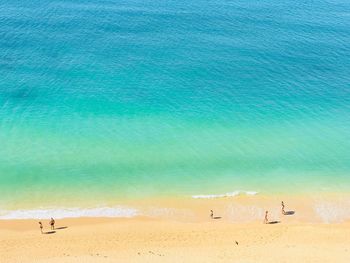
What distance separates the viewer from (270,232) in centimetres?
3744

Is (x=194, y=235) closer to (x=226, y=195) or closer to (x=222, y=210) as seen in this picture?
(x=222, y=210)

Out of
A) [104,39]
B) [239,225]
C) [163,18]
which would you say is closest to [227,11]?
[163,18]

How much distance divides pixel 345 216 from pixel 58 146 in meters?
32.4

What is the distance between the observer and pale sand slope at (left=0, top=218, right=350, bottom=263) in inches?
1297

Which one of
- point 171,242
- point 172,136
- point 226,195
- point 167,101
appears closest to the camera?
point 171,242

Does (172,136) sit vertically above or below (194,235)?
above

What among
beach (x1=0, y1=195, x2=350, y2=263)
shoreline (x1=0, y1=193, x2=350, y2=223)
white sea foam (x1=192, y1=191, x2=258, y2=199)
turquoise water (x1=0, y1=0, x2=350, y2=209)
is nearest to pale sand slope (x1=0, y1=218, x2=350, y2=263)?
beach (x1=0, y1=195, x2=350, y2=263)

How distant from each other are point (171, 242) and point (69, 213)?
10757mm

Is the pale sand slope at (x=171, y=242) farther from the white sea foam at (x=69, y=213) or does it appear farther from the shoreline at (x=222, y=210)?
the shoreline at (x=222, y=210)

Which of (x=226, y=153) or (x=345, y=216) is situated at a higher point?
(x=226, y=153)

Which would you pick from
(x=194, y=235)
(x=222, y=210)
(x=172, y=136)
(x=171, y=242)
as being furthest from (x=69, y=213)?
(x=172, y=136)

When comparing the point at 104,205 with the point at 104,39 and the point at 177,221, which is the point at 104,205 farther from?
the point at 104,39

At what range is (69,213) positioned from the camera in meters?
39.7

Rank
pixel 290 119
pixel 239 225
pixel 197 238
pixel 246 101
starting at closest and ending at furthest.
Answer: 1. pixel 197 238
2. pixel 239 225
3. pixel 290 119
4. pixel 246 101
